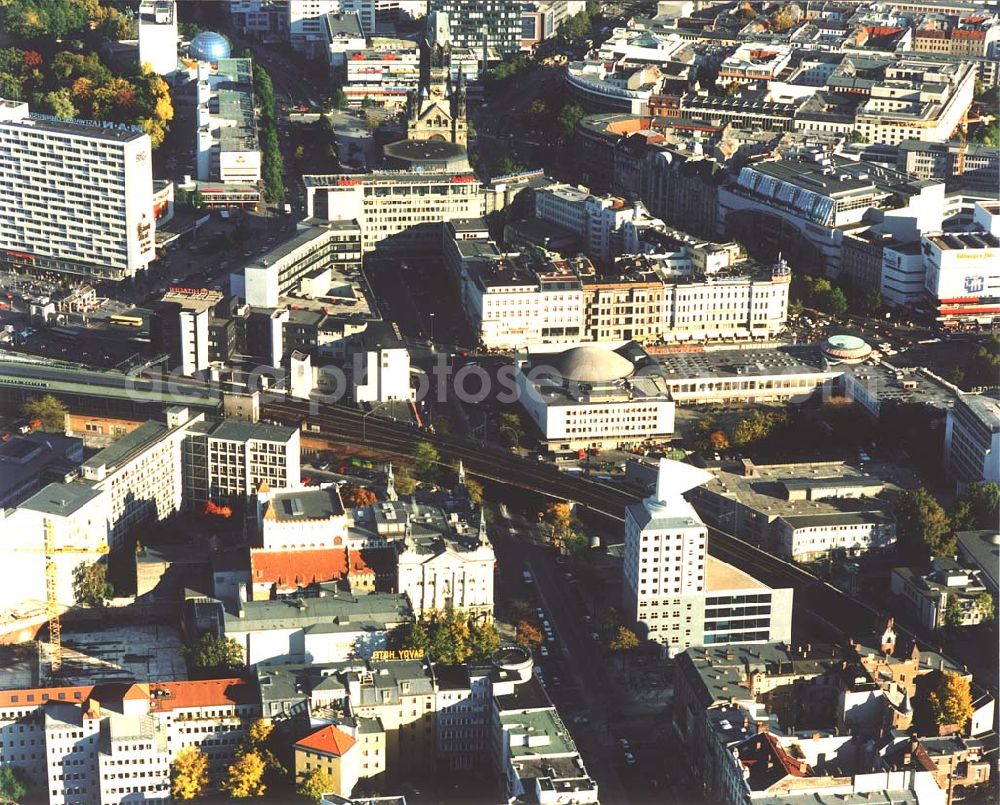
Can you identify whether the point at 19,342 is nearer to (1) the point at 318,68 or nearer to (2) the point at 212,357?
(2) the point at 212,357

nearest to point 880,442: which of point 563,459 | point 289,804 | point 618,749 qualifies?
point 563,459

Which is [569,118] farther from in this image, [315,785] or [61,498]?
[315,785]

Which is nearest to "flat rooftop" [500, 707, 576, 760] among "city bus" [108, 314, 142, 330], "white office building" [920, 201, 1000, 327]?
"city bus" [108, 314, 142, 330]

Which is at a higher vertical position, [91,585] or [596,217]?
[596,217]

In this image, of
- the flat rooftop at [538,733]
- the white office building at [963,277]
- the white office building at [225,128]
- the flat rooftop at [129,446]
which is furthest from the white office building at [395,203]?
the flat rooftop at [538,733]

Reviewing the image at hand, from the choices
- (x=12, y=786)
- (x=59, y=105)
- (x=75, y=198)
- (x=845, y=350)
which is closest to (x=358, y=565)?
(x=12, y=786)

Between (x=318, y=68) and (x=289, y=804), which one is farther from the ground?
(x=318, y=68)
